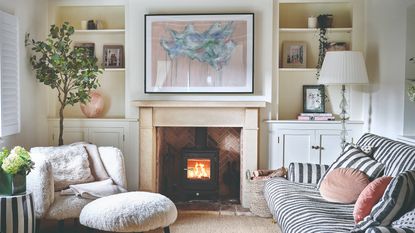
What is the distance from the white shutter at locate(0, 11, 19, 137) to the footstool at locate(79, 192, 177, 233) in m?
1.20

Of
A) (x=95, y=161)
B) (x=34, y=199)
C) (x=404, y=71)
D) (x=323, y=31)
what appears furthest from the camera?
(x=323, y=31)

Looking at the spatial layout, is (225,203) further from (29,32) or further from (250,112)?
(29,32)

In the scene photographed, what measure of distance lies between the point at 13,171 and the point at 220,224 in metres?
1.91

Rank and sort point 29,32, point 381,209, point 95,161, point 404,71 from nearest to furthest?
1. point 381,209
2. point 404,71
3. point 95,161
4. point 29,32

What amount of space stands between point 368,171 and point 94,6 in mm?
3350

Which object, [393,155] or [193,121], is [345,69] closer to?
[393,155]

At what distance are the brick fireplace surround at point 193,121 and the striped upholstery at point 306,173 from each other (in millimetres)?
814

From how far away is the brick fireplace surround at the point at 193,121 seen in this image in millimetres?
4777

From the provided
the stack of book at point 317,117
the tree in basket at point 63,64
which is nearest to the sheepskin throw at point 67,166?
the tree in basket at point 63,64

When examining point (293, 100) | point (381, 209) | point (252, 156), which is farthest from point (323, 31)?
point (381, 209)

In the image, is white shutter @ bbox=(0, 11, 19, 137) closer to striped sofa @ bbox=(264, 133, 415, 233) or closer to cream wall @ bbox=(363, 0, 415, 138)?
striped sofa @ bbox=(264, 133, 415, 233)

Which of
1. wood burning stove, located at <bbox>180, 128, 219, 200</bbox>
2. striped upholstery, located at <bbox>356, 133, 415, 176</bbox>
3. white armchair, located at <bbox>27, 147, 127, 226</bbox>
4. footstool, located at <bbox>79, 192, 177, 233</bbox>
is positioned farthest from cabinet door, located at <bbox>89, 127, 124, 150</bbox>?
striped upholstery, located at <bbox>356, 133, 415, 176</bbox>

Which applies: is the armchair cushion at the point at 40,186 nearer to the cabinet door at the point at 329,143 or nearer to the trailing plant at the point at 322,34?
the cabinet door at the point at 329,143

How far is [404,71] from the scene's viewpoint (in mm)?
3889
